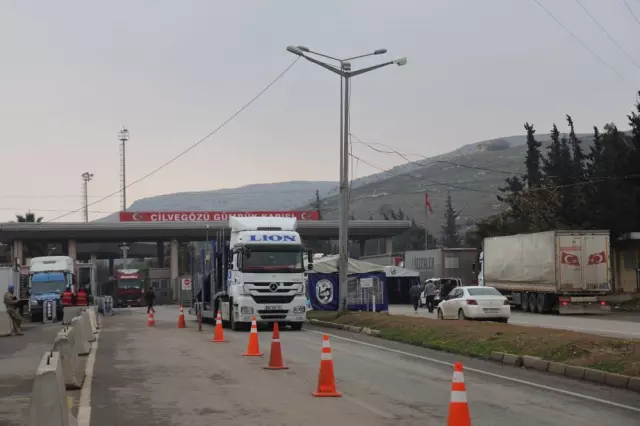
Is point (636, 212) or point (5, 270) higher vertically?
point (636, 212)

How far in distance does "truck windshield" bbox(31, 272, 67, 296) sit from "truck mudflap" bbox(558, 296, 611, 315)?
2484 cm

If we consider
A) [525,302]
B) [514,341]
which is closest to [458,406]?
[514,341]

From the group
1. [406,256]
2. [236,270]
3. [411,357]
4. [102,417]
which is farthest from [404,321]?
[406,256]

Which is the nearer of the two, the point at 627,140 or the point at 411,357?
the point at 411,357

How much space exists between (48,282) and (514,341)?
29852mm

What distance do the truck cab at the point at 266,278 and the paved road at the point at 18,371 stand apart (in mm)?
6151

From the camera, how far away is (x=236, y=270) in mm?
27250

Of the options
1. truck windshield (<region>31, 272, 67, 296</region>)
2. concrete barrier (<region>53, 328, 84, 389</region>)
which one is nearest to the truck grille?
concrete barrier (<region>53, 328, 84, 389</region>)

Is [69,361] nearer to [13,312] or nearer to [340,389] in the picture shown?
[340,389]

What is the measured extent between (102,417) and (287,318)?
56.1 feet

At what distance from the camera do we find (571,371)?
15.0m

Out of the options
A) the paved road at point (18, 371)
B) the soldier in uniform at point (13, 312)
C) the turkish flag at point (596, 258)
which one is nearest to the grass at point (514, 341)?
the paved road at point (18, 371)

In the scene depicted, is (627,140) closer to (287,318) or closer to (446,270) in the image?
(446,270)

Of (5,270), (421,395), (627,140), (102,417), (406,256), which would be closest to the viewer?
(102,417)
